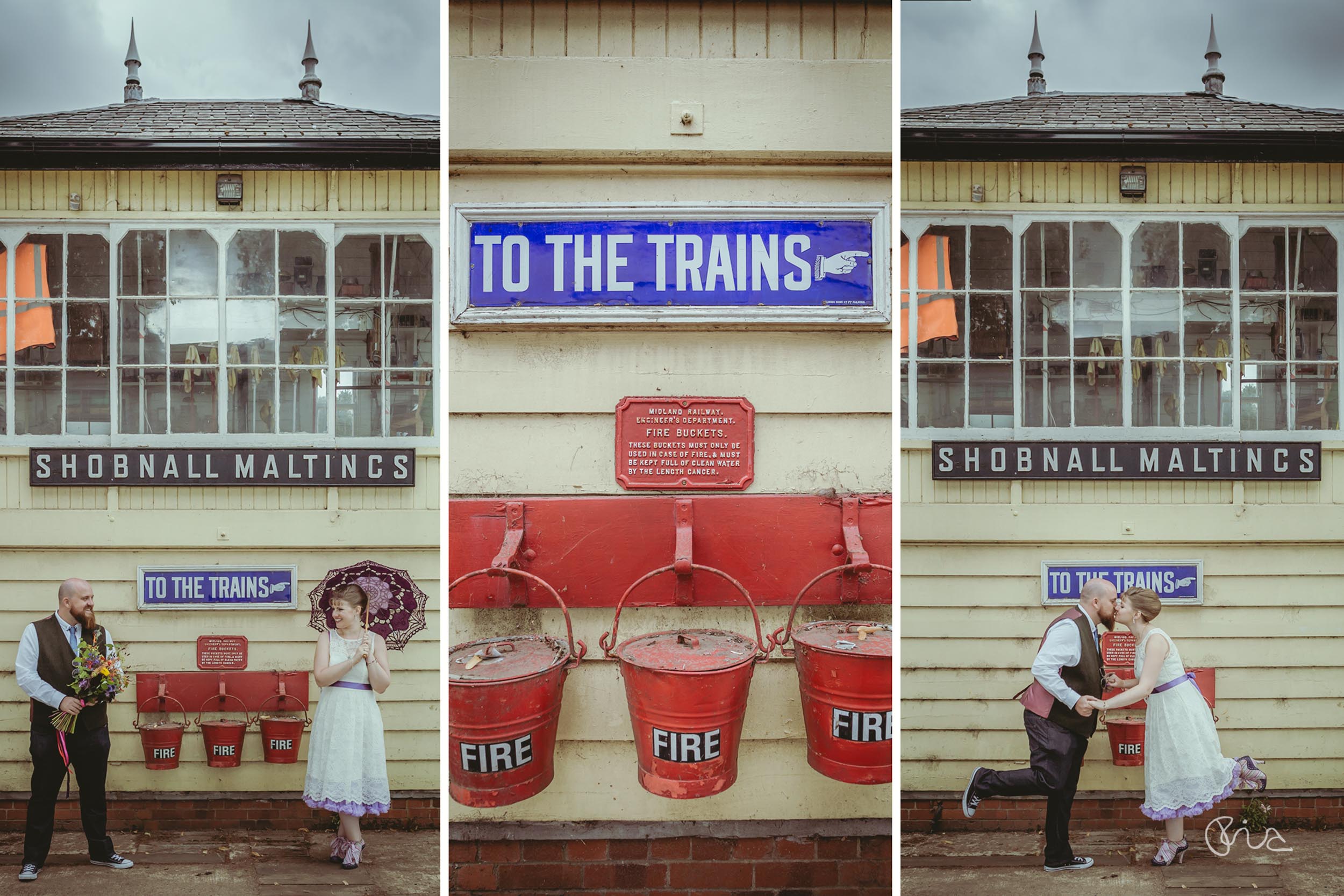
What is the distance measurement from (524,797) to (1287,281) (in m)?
2.54

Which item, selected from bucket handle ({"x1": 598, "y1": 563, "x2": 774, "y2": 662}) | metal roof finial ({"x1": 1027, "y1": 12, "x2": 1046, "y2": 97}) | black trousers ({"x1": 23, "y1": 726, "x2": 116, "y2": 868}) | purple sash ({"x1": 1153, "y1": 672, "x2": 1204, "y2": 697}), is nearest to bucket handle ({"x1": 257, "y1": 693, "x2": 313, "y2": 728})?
black trousers ({"x1": 23, "y1": 726, "x2": 116, "y2": 868})

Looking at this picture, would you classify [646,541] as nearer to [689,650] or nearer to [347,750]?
[689,650]

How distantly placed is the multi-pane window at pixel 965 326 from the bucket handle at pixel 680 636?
79 centimetres

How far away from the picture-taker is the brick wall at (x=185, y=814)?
1833 mm

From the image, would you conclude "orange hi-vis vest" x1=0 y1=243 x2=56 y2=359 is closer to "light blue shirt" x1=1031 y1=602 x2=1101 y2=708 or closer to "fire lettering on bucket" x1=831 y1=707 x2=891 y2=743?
"fire lettering on bucket" x1=831 y1=707 x2=891 y2=743

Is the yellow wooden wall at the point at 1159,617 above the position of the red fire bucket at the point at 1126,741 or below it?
above

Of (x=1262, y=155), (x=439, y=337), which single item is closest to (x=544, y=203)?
(x=439, y=337)

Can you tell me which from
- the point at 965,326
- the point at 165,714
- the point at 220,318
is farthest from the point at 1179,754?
the point at 220,318

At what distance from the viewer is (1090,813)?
2033 mm

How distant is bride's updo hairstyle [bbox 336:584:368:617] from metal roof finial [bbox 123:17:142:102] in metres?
1.28

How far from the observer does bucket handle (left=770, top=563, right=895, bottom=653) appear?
1808 millimetres

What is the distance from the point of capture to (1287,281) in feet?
7.54

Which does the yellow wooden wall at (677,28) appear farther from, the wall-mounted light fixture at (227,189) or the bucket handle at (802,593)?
the bucket handle at (802,593)

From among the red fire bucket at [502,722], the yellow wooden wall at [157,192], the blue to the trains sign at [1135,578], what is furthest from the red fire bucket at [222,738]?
the blue to the trains sign at [1135,578]
